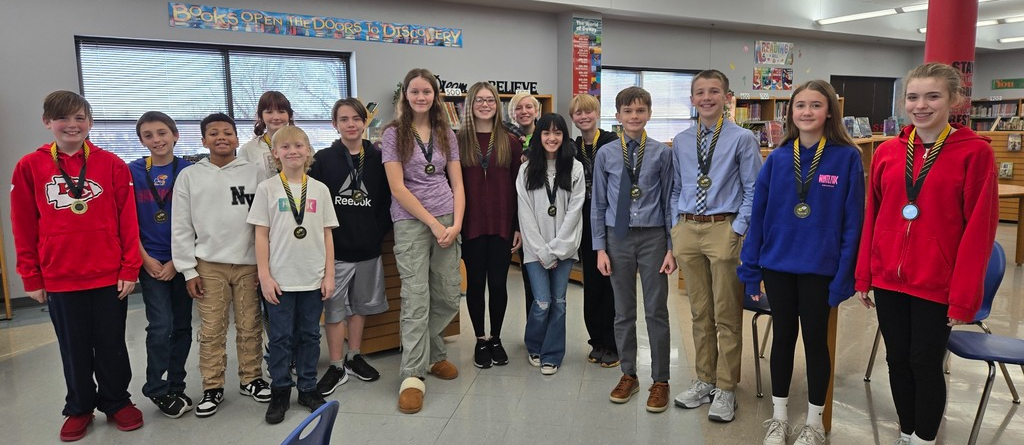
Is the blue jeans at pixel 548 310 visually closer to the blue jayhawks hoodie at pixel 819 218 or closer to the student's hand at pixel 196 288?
the blue jayhawks hoodie at pixel 819 218

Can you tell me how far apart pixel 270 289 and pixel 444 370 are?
1038 mm

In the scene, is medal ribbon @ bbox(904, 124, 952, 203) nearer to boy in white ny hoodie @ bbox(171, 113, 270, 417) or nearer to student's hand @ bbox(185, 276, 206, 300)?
boy in white ny hoodie @ bbox(171, 113, 270, 417)

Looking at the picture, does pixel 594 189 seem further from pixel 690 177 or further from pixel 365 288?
pixel 365 288

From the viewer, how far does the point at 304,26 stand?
5.90m

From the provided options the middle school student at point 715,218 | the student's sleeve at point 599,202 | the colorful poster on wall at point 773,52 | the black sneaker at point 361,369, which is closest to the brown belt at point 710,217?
the middle school student at point 715,218

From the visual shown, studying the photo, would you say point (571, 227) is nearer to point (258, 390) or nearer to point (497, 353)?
point (497, 353)

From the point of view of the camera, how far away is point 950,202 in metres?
1.95

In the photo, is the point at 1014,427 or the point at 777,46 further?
the point at 777,46

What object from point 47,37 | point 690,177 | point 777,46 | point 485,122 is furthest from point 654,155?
point 777,46

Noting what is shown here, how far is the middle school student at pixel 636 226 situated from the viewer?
2.76m

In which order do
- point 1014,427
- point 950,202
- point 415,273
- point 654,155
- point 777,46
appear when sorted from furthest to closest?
point 777,46 < point 415,273 < point 654,155 < point 1014,427 < point 950,202

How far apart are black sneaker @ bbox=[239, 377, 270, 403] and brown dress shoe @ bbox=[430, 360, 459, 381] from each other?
84 cm

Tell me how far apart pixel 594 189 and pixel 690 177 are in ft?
1.55

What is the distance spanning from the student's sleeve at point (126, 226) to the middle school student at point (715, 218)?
2.38 m
